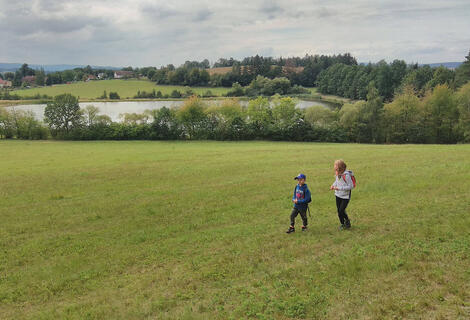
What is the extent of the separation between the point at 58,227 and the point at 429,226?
15.3 metres

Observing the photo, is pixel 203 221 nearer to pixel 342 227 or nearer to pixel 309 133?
pixel 342 227

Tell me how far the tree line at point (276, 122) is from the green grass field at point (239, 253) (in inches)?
1834

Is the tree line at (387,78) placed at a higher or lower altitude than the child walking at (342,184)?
higher

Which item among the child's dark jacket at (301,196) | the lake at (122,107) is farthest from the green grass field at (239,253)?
the lake at (122,107)

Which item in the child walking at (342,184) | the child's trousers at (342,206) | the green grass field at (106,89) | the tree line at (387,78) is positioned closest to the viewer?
the child walking at (342,184)

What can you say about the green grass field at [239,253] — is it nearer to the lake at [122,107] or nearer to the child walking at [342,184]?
the child walking at [342,184]

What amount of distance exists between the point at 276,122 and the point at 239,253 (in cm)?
6034

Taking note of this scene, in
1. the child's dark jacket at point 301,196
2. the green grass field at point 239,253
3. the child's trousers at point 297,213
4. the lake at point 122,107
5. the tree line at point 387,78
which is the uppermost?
the tree line at point 387,78

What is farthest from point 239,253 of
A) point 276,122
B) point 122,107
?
point 122,107

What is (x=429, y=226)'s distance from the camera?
36.8 feet

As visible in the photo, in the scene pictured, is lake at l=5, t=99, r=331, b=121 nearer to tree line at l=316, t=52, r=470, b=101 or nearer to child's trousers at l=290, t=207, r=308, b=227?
tree line at l=316, t=52, r=470, b=101

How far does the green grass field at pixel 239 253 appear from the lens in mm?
7582

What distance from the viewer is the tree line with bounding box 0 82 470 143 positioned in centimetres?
5900

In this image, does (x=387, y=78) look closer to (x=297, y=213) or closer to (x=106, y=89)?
(x=297, y=213)
